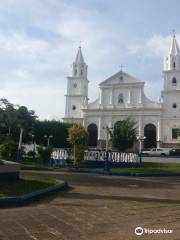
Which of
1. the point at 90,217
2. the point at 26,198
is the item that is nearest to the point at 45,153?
the point at 26,198

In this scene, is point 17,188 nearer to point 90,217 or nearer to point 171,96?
point 90,217

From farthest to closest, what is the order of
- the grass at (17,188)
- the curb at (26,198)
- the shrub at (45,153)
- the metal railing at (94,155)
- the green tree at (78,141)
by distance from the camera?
the shrub at (45,153)
the metal railing at (94,155)
the green tree at (78,141)
the grass at (17,188)
the curb at (26,198)

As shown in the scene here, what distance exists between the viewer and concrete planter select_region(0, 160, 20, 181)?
10241 mm

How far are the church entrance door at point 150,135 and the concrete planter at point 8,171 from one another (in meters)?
48.2

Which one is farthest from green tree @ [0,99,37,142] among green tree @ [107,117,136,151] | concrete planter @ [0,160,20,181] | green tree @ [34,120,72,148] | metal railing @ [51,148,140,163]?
concrete planter @ [0,160,20,181]

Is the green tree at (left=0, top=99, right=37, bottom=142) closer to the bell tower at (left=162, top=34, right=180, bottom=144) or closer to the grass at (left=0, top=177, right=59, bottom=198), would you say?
the bell tower at (left=162, top=34, right=180, bottom=144)

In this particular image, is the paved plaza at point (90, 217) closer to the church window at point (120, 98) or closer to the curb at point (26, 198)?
the curb at point (26, 198)

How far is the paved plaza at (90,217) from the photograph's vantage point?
18.5 feet

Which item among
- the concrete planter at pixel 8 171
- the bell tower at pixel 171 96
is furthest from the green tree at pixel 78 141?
the bell tower at pixel 171 96

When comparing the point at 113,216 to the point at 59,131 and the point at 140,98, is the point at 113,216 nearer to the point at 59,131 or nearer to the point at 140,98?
the point at 59,131

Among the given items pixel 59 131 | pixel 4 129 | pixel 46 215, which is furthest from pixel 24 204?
pixel 59 131

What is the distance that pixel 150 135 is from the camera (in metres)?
58.9

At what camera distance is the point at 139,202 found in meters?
8.79

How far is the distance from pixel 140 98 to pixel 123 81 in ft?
12.9
